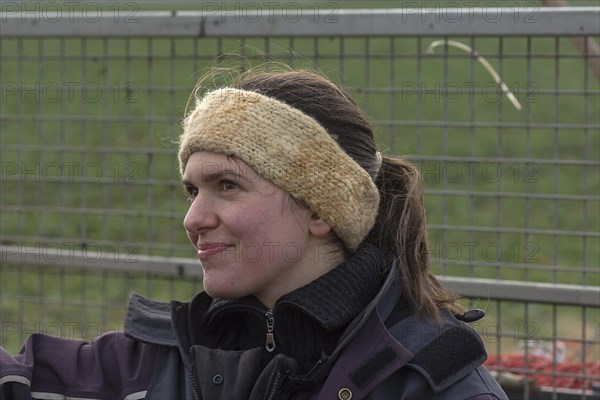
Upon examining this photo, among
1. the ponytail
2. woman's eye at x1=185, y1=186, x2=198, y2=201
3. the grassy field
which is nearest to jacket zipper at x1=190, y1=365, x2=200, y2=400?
woman's eye at x1=185, y1=186, x2=198, y2=201

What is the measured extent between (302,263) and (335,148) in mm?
292

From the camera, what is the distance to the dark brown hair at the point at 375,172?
8.95 ft

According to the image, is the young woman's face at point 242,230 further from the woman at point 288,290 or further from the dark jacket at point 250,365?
→ the dark jacket at point 250,365

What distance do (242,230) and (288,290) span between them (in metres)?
0.20

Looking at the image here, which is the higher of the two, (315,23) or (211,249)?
(315,23)

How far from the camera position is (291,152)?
2.64 m

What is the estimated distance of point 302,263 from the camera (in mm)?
2652

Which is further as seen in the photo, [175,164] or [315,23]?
[175,164]

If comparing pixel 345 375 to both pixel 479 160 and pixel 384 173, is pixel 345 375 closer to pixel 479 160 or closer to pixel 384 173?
pixel 384 173

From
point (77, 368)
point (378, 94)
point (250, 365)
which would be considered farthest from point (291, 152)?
point (378, 94)

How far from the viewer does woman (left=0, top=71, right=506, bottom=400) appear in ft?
8.13

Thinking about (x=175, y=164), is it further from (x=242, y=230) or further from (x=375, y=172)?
(x=242, y=230)

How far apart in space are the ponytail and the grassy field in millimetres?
337

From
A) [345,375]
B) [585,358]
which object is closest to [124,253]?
[585,358]
